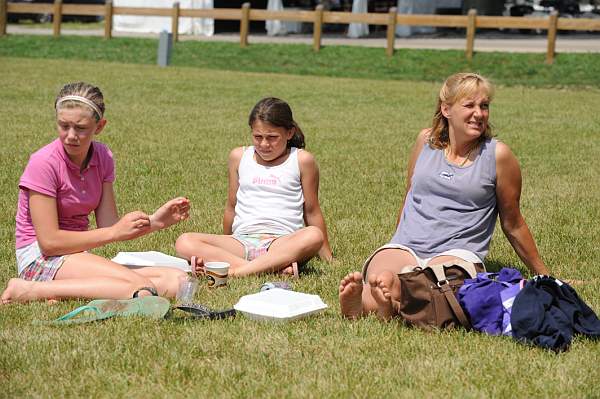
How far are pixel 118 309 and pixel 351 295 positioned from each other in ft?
3.79

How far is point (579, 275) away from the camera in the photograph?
6.00m

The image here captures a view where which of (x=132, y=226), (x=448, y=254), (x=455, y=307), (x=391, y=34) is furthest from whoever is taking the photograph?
(x=391, y=34)

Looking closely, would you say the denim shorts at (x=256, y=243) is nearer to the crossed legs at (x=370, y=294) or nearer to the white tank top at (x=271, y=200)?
the white tank top at (x=271, y=200)

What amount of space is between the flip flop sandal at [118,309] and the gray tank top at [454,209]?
148 cm

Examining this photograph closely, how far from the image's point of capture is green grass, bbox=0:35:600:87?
73.1 ft

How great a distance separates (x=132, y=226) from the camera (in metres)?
5.05

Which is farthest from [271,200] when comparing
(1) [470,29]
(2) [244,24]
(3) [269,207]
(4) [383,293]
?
(2) [244,24]

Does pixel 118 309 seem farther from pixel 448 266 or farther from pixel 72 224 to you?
pixel 448 266

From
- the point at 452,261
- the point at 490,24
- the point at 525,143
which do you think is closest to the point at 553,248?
the point at 452,261

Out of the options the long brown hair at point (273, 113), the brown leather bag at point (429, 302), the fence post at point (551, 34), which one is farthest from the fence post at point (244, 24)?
the brown leather bag at point (429, 302)

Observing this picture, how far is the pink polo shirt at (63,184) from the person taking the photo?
5176 millimetres

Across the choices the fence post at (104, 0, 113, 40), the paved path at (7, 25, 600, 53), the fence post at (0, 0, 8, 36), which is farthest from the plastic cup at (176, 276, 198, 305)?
the fence post at (0, 0, 8, 36)

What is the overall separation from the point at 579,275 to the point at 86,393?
11.1ft

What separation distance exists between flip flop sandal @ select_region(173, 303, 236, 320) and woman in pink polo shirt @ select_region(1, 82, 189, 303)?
0.44 m
